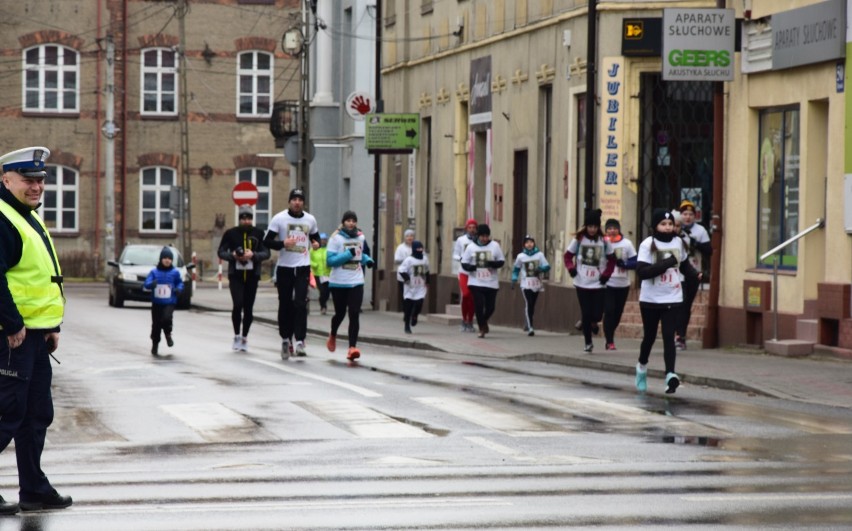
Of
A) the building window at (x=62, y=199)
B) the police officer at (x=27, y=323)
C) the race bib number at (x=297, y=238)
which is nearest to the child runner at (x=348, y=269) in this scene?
the race bib number at (x=297, y=238)

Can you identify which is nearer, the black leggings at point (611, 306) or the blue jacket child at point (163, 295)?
the black leggings at point (611, 306)

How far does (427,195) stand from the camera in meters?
40.5

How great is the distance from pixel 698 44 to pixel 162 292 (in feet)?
25.7

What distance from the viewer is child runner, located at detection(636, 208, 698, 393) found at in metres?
17.5

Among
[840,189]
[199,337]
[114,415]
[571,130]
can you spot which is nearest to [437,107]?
[571,130]

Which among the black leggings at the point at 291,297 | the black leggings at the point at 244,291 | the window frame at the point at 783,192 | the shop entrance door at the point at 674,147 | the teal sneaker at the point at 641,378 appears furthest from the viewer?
the shop entrance door at the point at 674,147

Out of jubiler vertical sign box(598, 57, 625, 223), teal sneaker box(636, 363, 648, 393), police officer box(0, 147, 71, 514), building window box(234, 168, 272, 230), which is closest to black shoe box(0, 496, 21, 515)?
police officer box(0, 147, 71, 514)

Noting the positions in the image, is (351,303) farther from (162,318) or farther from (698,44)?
(698,44)

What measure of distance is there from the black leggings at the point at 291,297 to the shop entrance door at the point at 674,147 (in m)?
7.57

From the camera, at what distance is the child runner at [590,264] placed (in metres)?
23.8

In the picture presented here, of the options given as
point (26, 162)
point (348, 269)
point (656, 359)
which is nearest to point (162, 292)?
point (348, 269)

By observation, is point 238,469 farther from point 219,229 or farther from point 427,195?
point 219,229

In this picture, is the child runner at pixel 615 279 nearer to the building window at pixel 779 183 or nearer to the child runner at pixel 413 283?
the building window at pixel 779 183

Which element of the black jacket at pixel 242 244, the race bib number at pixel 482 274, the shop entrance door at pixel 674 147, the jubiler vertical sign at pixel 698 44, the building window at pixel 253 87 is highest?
the building window at pixel 253 87
